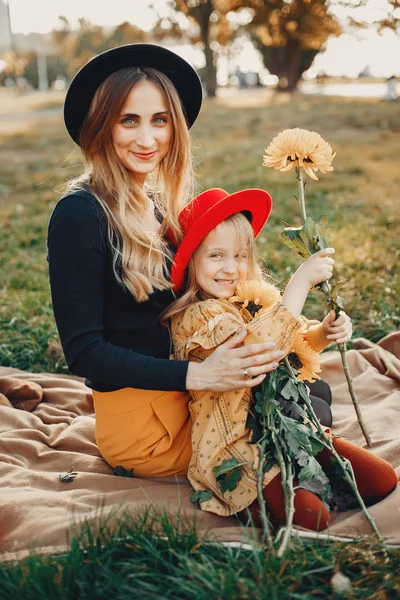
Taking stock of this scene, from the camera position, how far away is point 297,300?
2.36 m

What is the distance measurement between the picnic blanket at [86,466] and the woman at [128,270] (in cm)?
18

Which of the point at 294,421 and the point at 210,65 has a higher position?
the point at 210,65

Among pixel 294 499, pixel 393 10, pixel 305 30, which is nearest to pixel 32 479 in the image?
pixel 294 499

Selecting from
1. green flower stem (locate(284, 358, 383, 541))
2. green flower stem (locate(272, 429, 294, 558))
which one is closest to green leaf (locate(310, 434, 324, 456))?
green flower stem (locate(284, 358, 383, 541))

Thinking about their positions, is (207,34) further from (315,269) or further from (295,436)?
(295,436)

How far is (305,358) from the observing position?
8.52 feet

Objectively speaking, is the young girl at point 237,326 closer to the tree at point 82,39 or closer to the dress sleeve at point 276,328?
the dress sleeve at point 276,328

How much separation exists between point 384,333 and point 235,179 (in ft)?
16.1

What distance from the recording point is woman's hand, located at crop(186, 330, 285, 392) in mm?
2266

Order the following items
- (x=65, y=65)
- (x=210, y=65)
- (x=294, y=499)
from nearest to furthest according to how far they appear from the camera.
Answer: (x=294, y=499) → (x=210, y=65) → (x=65, y=65)

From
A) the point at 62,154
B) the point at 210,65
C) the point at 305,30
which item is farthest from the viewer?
the point at 210,65

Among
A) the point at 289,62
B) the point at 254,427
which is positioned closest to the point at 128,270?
the point at 254,427

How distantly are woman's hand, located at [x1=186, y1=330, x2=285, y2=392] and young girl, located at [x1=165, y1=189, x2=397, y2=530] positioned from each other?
0.6 inches

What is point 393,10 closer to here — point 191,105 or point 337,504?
point 191,105
